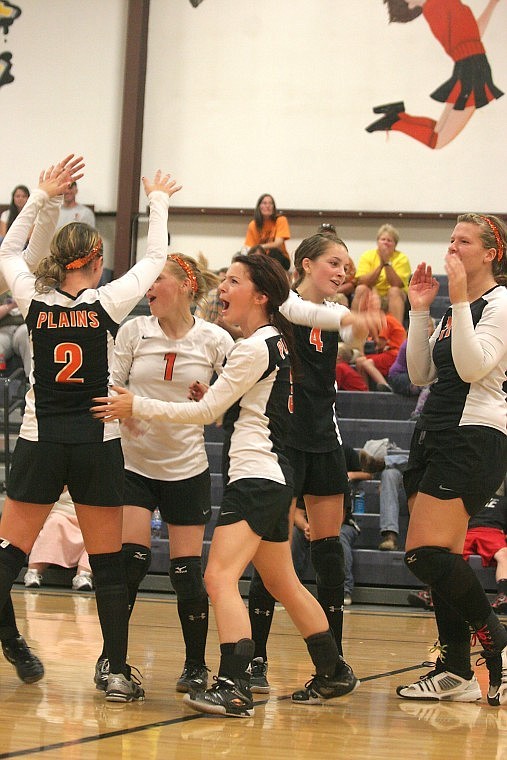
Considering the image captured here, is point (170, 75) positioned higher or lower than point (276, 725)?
higher

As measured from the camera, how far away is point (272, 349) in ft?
12.7

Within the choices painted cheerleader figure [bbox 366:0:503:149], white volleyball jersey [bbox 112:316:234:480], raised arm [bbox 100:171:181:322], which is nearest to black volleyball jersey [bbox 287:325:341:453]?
white volleyball jersey [bbox 112:316:234:480]

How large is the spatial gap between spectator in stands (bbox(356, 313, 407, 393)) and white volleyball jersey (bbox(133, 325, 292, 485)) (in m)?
6.29

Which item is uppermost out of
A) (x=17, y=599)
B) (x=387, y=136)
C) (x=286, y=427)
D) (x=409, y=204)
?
(x=387, y=136)

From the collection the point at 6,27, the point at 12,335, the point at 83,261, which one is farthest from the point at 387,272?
the point at 83,261

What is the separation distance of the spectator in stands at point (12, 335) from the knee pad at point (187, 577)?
6025mm

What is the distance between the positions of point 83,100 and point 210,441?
20.4 feet

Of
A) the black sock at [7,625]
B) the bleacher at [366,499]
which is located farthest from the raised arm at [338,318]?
the bleacher at [366,499]

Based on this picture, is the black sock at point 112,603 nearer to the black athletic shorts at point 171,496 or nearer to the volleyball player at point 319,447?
the black athletic shorts at point 171,496

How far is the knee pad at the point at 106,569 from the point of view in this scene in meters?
3.98

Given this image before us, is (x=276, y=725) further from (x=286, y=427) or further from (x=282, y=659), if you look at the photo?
(x=282, y=659)

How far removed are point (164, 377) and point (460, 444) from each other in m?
1.28

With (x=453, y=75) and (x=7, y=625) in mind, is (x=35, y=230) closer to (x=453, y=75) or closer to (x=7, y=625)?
(x=7, y=625)

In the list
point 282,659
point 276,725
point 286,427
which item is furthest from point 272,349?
point 282,659
